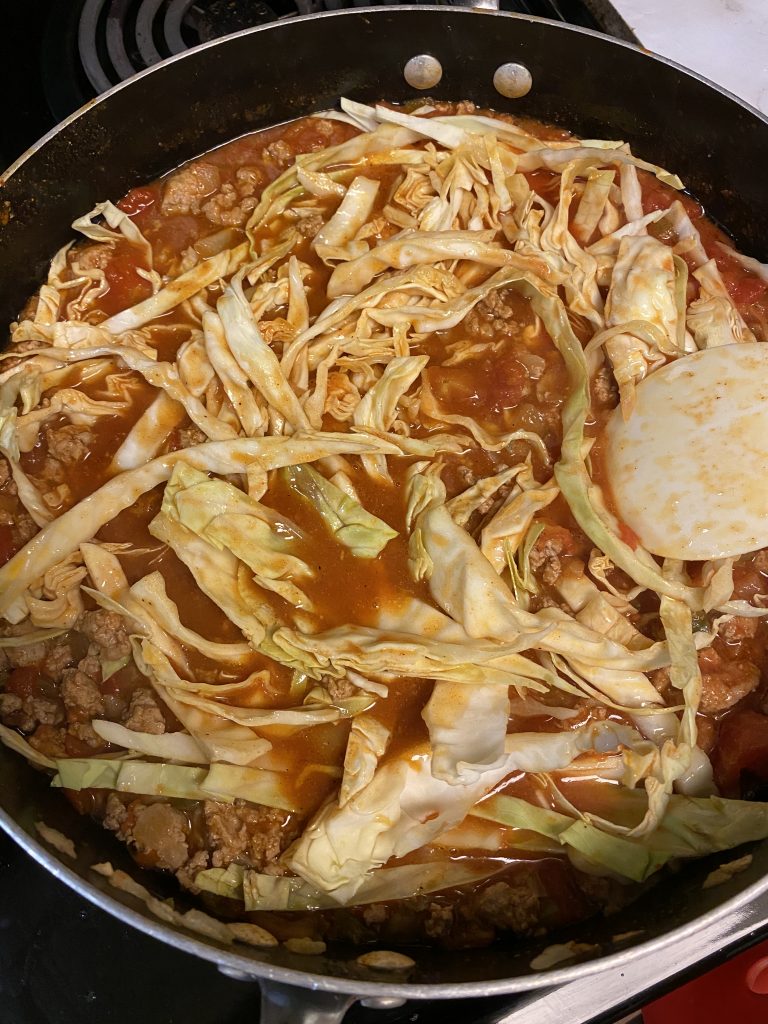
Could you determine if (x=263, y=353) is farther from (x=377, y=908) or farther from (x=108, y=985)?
(x=108, y=985)

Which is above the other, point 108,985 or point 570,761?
point 570,761

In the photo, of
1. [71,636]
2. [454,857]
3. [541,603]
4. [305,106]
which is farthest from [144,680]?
[305,106]

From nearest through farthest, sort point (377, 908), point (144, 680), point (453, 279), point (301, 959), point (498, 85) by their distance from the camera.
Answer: point (301, 959), point (377, 908), point (144, 680), point (453, 279), point (498, 85)

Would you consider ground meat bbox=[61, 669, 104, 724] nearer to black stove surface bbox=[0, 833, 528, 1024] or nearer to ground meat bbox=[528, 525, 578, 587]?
black stove surface bbox=[0, 833, 528, 1024]

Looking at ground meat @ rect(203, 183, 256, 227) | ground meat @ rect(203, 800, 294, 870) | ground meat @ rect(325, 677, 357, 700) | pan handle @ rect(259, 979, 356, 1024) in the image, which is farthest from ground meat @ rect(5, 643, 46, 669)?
ground meat @ rect(203, 183, 256, 227)

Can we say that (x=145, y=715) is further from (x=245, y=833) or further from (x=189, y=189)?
(x=189, y=189)

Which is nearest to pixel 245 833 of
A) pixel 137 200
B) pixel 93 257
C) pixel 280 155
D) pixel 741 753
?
pixel 741 753

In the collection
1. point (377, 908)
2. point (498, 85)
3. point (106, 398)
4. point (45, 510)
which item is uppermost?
point (498, 85)
